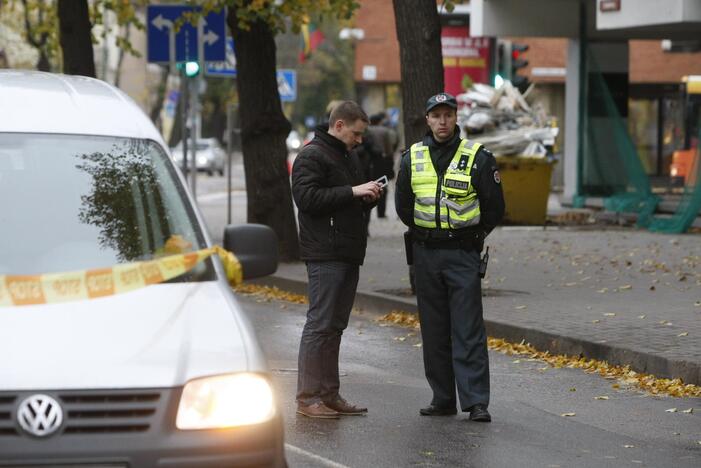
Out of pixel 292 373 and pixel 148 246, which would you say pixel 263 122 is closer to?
pixel 292 373

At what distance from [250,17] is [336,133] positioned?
9924mm

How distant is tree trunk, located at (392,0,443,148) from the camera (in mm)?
14852

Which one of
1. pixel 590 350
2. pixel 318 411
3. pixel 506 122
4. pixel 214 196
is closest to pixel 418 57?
pixel 590 350

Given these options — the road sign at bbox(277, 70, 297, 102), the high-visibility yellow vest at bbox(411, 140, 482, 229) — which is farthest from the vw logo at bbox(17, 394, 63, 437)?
the road sign at bbox(277, 70, 297, 102)

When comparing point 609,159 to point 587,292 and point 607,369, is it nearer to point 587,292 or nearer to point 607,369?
point 587,292

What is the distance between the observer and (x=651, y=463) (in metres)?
7.83

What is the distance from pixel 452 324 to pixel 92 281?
12.3 ft

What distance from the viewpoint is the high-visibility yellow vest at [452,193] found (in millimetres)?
8859

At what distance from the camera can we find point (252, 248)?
6.19m

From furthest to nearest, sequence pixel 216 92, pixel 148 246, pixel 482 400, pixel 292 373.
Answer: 1. pixel 216 92
2. pixel 292 373
3. pixel 482 400
4. pixel 148 246

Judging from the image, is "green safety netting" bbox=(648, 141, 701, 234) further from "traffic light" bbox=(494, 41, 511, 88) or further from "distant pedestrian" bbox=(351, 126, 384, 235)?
"traffic light" bbox=(494, 41, 511, 88)

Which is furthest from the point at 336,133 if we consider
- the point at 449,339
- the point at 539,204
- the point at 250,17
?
the point at 539,204

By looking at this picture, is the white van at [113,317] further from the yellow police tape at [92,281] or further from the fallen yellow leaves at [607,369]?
the fallen yellow leaves at [607,369]

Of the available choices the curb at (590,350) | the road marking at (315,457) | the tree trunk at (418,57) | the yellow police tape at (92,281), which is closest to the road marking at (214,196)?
the tree trunk at (418,57)
